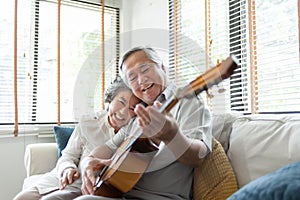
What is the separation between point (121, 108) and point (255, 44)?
1163mm

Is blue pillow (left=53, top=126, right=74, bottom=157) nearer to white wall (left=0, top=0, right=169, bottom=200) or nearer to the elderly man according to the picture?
Answer: white wall (left=0, top=0, right=169, bottom=200)

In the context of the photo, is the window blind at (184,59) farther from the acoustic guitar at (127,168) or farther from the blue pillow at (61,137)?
the blue pillow at (61,137)

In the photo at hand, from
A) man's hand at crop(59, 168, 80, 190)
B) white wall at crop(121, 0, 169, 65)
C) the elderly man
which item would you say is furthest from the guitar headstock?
white wall at crop(121, 0, 169, 65)

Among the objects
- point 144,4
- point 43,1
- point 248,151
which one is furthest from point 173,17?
point 248,151

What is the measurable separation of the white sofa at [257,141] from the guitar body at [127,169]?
38 cm

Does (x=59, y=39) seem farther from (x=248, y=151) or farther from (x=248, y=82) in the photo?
(x=248, y=151)

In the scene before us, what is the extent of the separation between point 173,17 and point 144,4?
1.39 feet

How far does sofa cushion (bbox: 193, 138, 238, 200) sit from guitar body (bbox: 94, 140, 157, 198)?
23cm

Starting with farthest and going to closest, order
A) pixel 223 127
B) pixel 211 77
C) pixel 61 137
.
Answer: pixel 61 137 → pixel 223 127 → pixel 211 77

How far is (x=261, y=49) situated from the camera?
2.00 meters

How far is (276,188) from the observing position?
64cm

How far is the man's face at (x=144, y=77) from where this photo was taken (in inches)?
42.7

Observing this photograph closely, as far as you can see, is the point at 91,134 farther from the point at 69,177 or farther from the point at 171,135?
the point at 171,135

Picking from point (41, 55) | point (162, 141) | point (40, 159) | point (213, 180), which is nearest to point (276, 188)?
point (162, 141)
